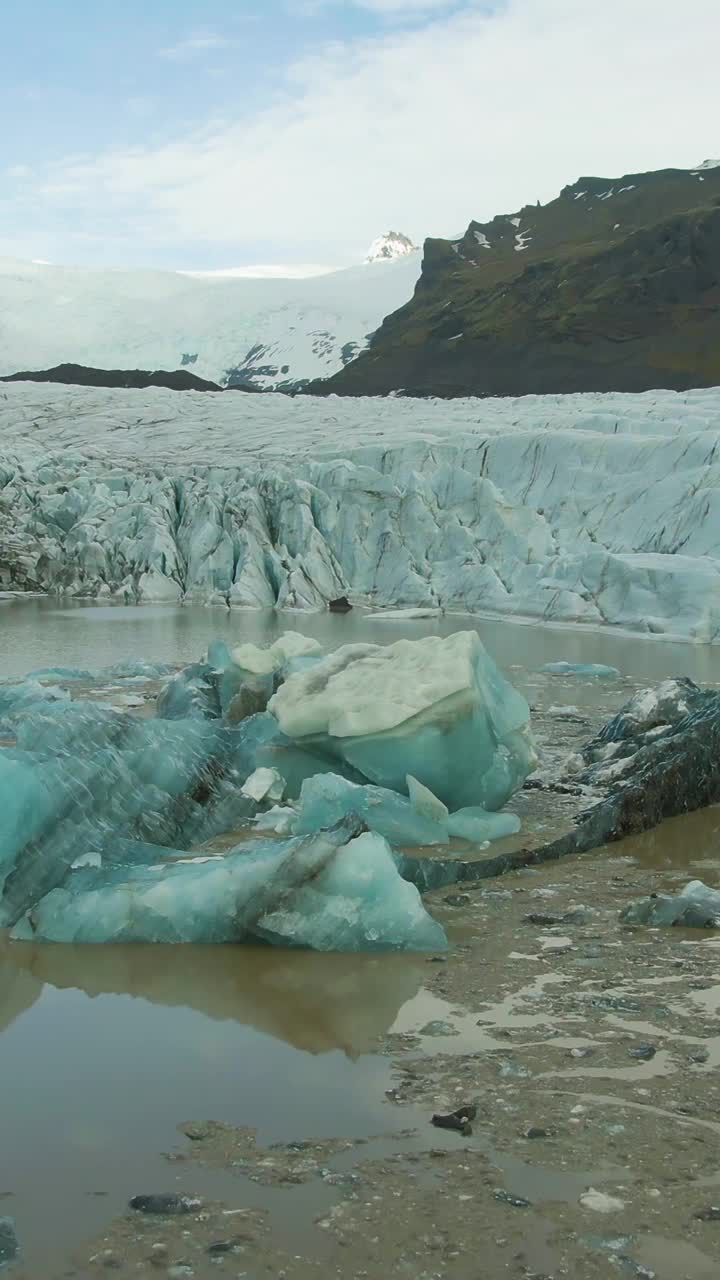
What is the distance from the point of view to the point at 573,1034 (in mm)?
2561

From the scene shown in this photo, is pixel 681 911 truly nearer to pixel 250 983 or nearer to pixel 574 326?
pixel 250 983

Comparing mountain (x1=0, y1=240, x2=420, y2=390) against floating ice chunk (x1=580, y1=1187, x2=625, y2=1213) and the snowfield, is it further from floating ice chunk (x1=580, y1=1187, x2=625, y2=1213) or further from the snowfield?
floating ice chunk (x1=580, y1=1187, x2=625, y2=1213)

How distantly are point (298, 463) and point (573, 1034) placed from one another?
51.6 ft

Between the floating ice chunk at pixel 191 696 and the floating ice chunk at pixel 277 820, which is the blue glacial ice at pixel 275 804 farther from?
the floating ice chunk at pixel 191 696

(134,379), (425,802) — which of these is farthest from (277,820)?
(134,379)

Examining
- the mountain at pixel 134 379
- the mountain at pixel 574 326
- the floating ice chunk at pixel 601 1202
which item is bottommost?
the floating ice chunk at pixel 601 1202

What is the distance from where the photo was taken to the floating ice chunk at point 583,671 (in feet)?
29.2

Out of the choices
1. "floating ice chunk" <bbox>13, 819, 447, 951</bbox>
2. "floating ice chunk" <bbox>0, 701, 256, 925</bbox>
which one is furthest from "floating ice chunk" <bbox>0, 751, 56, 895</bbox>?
"floating ice chunk" <bbox>13, 819, 447, 951</bbox>

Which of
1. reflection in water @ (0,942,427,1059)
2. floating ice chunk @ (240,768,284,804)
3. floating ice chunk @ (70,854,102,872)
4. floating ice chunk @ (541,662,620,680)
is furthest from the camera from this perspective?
floating ice chunk @ (541,662,620,680)

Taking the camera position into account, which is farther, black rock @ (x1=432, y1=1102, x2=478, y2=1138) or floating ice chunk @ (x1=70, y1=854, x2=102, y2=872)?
floating ice chunk @ (x1=70, y1=854, x2=102, y2=872)

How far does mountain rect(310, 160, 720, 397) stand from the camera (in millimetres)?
43094

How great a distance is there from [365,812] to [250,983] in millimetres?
1357

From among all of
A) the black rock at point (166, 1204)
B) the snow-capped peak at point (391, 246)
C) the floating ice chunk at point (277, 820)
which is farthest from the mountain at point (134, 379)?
the snow-capped peak at point (391, 246)

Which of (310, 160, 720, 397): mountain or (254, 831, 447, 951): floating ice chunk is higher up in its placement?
(310, 160, 720, 397): mountain
